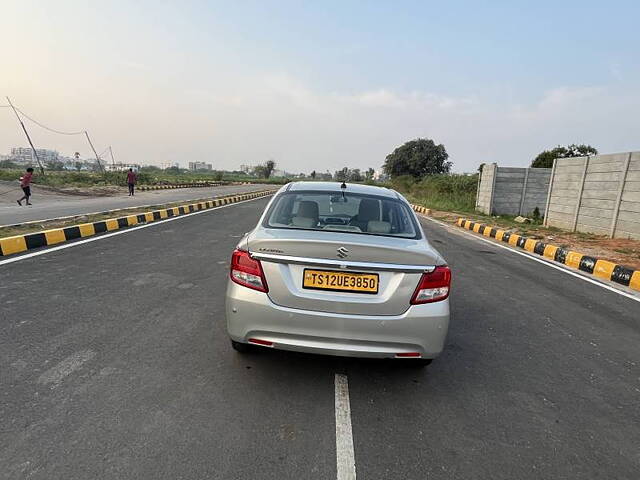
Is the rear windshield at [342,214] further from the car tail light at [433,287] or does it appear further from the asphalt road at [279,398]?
the asphalt road at [279,398]

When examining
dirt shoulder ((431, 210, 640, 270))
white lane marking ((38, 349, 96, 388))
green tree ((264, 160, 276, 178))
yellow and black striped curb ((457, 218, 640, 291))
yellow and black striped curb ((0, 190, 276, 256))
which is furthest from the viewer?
green tree ((264, 160, 276, 178))

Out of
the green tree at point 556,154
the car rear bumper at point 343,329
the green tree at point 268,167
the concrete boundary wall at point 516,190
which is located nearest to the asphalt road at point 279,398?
the car rear bumper at point 343,329

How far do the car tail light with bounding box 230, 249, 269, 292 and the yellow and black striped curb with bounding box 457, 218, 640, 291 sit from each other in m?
7.02

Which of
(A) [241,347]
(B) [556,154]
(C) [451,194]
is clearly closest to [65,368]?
(A) [241,347]

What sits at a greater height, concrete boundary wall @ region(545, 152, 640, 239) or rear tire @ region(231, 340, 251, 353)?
concrete boundary wall @ region(545, 152, 640, 239)

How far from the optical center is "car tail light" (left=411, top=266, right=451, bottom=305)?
251cm

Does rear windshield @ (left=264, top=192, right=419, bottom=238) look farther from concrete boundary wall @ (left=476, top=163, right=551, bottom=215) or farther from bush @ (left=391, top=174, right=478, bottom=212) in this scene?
bush @ (left=391, top=174, right=478, bottom=212)

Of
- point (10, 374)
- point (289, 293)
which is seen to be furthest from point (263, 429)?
point (10, 374)

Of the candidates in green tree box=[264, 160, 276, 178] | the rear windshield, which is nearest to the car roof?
the rear windshield

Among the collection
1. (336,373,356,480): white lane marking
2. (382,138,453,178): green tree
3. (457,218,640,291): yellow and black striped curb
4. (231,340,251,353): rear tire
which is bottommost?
(457,218,640,291): yellow and black striped curb

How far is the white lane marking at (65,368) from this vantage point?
260 centimetres

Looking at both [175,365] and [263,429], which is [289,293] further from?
[175,365]

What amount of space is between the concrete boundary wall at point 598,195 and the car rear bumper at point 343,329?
420 inches

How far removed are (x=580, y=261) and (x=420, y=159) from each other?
5315 cm
